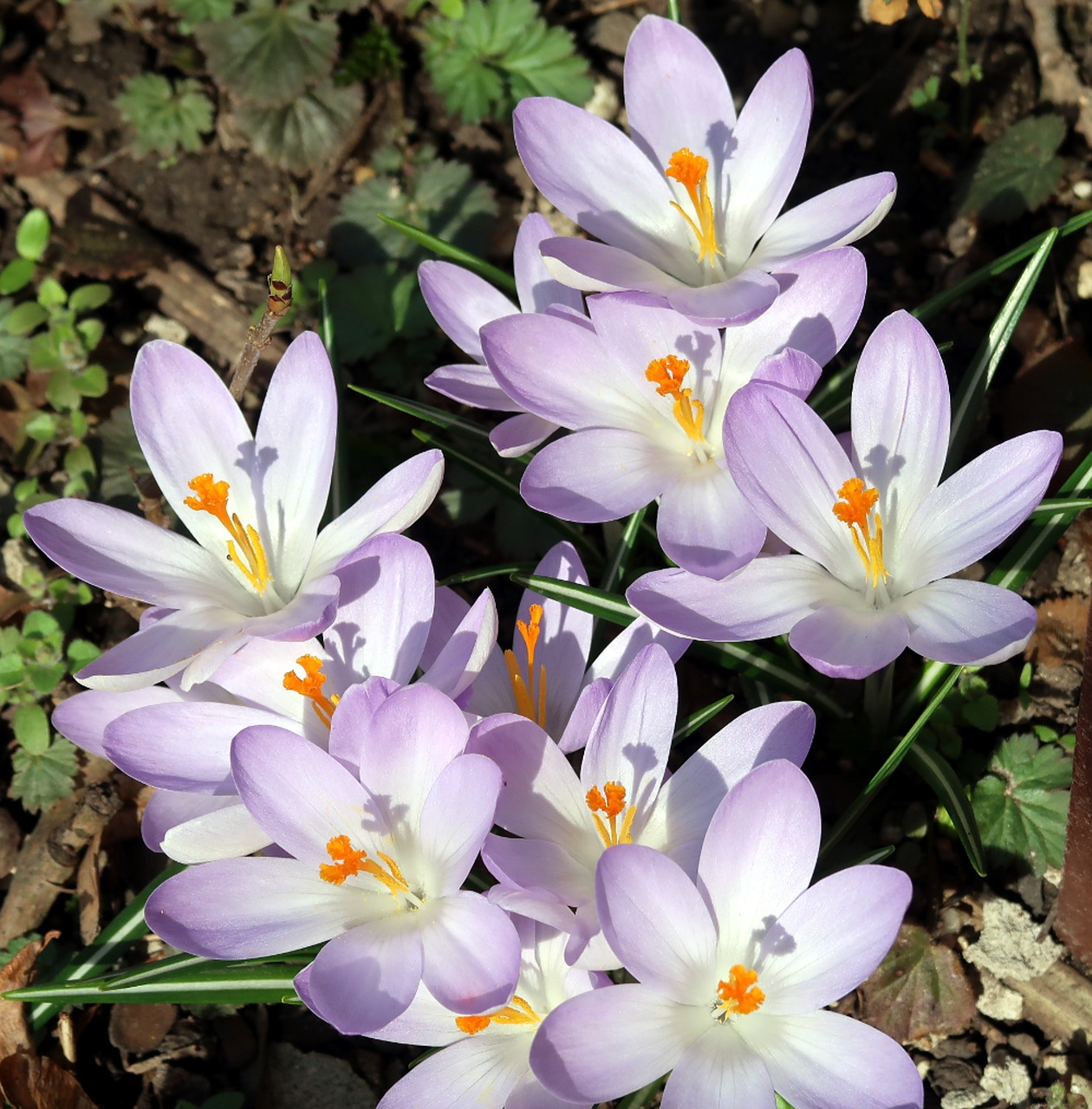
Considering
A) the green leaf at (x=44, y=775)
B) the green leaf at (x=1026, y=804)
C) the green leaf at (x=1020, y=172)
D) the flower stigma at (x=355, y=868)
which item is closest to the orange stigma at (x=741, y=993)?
the flower stigma at (x=355, y=868)

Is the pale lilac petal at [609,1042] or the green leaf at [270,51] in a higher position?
the green leaf at [270,51]

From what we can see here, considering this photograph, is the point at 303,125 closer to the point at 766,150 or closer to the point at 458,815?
the point at 766,150

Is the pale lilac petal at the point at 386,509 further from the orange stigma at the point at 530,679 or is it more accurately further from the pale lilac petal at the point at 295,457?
the orange stigma at the point at 530,679

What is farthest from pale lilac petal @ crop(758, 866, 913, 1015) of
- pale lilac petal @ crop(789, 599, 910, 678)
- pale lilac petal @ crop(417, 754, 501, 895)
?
pale lilac petal @ crop(417, 754, 501, 895)

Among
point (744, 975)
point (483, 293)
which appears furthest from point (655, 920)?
point (483, 293)

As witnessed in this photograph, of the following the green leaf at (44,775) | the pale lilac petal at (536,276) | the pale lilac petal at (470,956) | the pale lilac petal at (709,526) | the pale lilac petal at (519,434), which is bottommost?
the green leaf at (44,775)

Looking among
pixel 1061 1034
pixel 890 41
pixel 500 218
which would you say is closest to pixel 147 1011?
pixel 1061 1034

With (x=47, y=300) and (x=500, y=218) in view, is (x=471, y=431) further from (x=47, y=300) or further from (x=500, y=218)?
(x=47, y=300)
